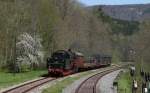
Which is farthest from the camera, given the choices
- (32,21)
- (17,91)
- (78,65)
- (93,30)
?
(93,30)

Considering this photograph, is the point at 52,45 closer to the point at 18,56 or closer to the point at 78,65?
the point at 18,56

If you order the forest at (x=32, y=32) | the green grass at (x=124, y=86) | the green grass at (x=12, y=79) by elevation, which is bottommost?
the green grass at (x=124, y=86)

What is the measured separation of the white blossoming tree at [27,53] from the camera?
72.2 m

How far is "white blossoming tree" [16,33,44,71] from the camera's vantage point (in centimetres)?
7219

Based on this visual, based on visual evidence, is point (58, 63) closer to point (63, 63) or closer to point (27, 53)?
point (63, 63)

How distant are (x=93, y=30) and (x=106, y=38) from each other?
50.0 ft

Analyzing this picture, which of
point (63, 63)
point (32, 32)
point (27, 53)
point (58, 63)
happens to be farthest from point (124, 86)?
point (32, 32)

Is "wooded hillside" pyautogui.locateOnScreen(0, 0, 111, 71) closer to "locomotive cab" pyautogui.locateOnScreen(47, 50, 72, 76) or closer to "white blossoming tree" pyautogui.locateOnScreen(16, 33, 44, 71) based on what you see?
"white blossoming tree" pyautogui.locateOnScreen(16, 33, 44, 71)

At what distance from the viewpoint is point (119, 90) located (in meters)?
40.7

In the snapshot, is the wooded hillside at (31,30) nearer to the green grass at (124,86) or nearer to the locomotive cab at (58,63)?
the locomotive cab at (58,63)

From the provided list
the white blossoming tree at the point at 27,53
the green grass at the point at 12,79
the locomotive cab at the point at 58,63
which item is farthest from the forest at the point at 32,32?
the locomotive cab at the point at 58,63

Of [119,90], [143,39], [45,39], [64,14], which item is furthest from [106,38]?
[119,90]

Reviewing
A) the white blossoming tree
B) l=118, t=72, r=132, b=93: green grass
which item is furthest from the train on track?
the white blossoming tree

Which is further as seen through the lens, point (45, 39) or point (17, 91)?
point (45, 39)
